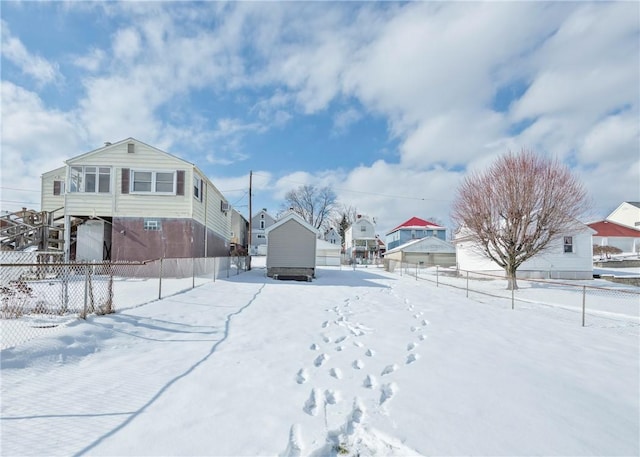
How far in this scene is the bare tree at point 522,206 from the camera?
16250 millimetres

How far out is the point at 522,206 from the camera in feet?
53.8

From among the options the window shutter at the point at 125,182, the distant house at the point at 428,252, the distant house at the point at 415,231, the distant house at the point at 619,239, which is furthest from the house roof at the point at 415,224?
the window shutter at the point at 125,182

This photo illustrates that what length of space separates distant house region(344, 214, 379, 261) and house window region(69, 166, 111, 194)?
44.0 m

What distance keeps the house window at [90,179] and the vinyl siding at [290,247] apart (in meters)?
8.53

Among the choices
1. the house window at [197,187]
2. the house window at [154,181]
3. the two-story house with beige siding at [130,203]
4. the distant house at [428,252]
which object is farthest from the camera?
the distant house at [428,252]

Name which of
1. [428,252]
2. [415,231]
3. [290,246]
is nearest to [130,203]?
[290,246]

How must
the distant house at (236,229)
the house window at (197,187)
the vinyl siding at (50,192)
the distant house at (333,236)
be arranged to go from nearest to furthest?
the house window at (197,187) < the vinyl siding at (50,192) < the distant house at (236,229) < the distant house at (333,236)

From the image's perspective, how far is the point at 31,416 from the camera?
3111mm

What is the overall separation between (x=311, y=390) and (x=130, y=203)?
611 inches

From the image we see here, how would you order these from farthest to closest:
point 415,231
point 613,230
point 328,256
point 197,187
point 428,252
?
point 415,231 → point 613,230 → point 328,256 → point 428,252 → point 197,187

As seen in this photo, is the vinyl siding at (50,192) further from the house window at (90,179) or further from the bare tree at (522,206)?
the bare tree at (522,206)

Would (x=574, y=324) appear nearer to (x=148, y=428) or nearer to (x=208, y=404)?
(x=208, y=404)

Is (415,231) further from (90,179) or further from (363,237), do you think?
(90,179)

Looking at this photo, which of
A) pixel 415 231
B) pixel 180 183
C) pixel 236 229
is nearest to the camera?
pixel 180 183
